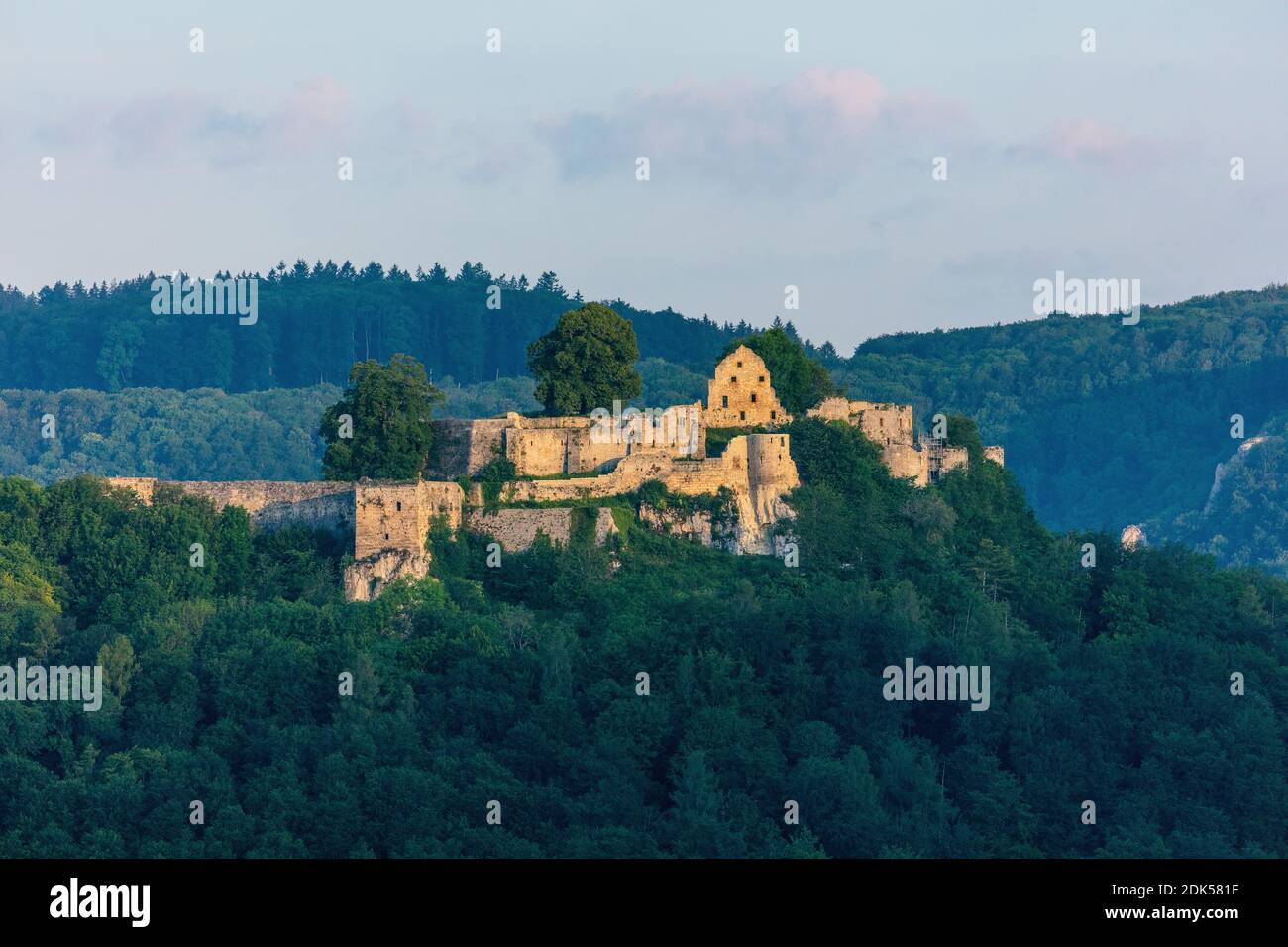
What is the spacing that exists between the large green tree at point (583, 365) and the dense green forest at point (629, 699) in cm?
421

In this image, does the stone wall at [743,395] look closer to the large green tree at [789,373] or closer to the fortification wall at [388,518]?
the large green tree at [789,373]

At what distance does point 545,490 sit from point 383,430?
3.77 meters

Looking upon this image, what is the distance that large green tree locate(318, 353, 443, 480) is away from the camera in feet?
202

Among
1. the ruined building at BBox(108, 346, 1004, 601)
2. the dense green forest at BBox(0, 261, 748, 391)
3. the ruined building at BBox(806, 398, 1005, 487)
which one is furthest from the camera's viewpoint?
the dense green forest at BBox(0, 261, 748, 391)

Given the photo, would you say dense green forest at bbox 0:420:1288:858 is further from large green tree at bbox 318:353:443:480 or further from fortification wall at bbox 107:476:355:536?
large green tree at bbox 318:353:443:480

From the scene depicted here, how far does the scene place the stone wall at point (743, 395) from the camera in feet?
213

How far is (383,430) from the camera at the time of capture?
6194 cm

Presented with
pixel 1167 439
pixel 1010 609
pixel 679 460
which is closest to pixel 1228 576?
pixel 1010 609

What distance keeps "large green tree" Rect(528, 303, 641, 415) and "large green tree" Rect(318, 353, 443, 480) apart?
3.24 metres

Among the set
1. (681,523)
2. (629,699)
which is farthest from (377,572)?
(681,523)

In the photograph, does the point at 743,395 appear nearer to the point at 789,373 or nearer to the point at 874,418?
the point at 789,373

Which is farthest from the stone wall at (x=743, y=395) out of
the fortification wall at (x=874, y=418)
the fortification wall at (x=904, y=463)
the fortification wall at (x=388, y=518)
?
the fortification wall at (x=388, y=518)

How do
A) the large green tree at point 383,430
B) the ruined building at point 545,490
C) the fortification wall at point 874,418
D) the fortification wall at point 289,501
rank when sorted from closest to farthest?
the ruined building at point 545,490 < the fortification wall at point 289,501 < the large green tree at point 383,430 < the fortification wall at point 874,418

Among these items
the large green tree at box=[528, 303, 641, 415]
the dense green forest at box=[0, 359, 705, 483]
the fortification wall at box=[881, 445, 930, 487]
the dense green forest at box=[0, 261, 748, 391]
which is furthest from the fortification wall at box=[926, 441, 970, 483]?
the dense green forest at box=[0, 261, 748, 391]
